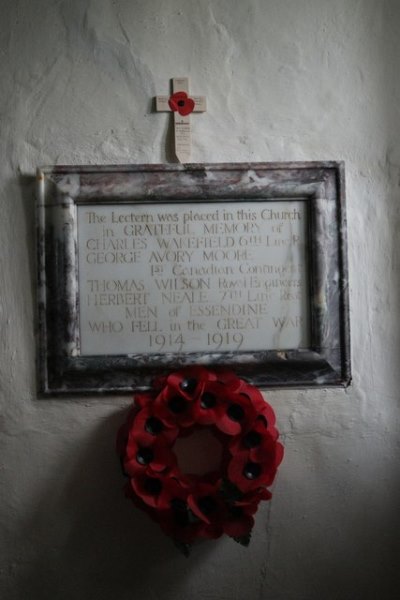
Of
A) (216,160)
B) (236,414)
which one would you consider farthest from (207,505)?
→ (216,160)

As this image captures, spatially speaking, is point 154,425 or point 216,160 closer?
point 154,425

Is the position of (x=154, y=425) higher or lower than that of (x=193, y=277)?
lower

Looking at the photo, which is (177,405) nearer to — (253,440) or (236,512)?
(253,440)

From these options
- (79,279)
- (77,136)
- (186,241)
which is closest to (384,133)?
(186,241)

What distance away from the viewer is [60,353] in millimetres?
1531

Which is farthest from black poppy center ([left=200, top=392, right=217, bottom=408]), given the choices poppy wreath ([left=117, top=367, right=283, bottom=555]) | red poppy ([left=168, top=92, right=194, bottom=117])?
red poppy ([left=168, top=92, right=194, bottom=117])

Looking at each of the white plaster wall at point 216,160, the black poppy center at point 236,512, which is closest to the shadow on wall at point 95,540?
the white plaster wall at point 216,160

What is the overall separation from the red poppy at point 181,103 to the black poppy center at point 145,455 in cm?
104

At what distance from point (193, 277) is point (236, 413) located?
17.6 inches

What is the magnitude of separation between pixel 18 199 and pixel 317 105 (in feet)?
3.35

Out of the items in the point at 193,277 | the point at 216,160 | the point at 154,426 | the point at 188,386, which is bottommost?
the point at 154,426

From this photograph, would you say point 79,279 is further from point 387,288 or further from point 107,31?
point 387,288

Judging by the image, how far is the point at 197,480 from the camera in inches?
58.1

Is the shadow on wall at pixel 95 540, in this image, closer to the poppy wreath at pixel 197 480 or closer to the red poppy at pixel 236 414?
the poppy wreath at pixel 197 480
